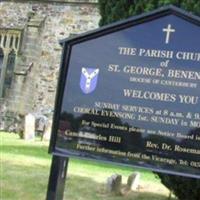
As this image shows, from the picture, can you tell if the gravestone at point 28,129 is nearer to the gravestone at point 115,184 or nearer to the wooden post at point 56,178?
the gravestone at point 115,184

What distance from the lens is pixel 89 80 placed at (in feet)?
15.8

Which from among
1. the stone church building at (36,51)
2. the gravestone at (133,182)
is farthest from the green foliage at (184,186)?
the stone church building at (36,51)

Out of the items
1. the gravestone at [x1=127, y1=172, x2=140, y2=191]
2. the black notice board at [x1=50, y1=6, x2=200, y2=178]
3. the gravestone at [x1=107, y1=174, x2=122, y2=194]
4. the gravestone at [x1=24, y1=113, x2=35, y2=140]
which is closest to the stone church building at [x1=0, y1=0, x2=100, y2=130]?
the gravestone at [x1=24, y1=113, x2=35, y2=140]

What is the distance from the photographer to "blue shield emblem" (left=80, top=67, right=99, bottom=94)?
15.8 ft

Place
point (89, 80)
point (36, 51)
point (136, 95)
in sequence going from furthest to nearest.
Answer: point (36, 51) → point (89, 80) → point (136, 95)

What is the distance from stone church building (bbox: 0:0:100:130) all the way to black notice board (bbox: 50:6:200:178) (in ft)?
55.0

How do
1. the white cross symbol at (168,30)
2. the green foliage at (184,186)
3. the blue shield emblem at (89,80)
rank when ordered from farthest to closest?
the green foliage at (184,186) → the blue shield emblem at (89,80) → the white cross symbol at (168,30)

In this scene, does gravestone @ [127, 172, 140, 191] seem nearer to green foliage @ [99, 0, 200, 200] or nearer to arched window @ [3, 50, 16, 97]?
green foliage @ [99, 0, 200, 200]

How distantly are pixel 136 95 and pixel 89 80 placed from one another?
1.31ft

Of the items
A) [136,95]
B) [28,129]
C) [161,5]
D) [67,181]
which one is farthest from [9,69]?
[136,95]

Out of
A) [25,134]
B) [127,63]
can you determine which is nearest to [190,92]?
[127,63]

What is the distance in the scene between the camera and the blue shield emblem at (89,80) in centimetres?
481

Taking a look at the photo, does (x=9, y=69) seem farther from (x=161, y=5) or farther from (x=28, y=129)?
(x=161, y=5)

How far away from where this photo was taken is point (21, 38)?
22.6 meters
